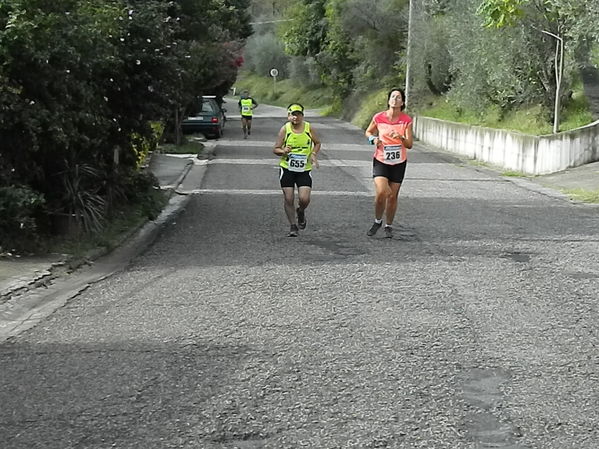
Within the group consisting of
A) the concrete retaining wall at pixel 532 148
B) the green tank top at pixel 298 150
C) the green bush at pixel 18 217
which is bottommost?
the concrete retaining wall at pixel 532 148

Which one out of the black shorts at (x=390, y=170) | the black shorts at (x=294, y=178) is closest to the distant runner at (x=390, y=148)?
the black shorts at (x=390, y=170)

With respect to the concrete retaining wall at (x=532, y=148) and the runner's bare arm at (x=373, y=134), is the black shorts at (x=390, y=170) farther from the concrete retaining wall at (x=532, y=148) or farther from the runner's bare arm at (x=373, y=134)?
the concrete retaining wall at (x=532, y=148)

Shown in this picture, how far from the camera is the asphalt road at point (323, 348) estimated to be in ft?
17.2

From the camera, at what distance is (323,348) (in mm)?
6844

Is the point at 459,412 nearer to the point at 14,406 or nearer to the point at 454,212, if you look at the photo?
the point at 14,406

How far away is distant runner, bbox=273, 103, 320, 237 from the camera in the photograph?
12445 mm

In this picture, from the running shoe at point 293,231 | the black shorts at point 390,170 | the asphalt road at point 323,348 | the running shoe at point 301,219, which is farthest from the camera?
the running shoe at point 301,219

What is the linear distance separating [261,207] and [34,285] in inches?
275

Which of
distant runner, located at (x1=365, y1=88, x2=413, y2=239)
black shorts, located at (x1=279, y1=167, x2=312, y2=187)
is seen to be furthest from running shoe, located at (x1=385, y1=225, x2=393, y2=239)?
black shorts, located at (x1=279, y1=167, x2=312, y2=187)

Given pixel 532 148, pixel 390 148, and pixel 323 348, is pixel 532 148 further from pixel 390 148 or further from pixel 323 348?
pixel 323 348

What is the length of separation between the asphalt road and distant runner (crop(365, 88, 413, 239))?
1.86 feet

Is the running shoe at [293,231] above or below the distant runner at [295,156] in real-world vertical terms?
below

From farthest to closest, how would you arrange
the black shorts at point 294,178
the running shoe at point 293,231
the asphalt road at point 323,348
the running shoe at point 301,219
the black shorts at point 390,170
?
1. the running shoe at point 301,219
2. the black shorts at point 294,178
3. the running shoe at point 293,231
4. the black shorts at point 390,170
5. the asphalt road at point 323,348

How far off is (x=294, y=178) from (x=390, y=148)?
52.2 inches
